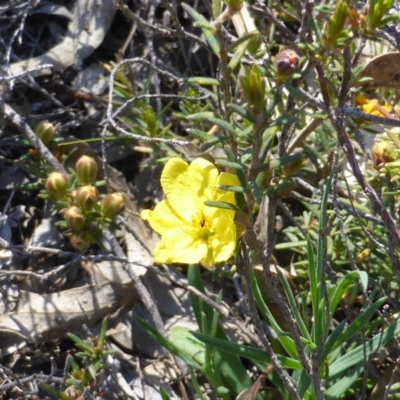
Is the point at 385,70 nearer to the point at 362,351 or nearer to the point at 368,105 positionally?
the point at 368,105

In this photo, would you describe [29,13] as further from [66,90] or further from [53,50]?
[66,90]

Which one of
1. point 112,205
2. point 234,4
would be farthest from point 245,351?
point 234,4

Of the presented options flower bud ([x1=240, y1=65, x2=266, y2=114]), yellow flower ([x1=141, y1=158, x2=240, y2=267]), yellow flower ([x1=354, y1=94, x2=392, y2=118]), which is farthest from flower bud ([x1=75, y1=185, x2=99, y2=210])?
yellow flower ([x1=354, y1=94, x2=392, y2=118])

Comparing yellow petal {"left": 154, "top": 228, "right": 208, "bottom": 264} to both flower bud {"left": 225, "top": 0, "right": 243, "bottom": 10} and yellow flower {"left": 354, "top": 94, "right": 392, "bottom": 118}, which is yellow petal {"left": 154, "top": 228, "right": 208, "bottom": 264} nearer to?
flower bud {"left": 225, "top": 0, "right": 243, "bottom": 10}

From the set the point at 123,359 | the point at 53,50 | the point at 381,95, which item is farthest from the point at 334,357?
the point at 53,50

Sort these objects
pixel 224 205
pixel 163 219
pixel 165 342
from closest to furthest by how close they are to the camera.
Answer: pixel 224 205 → pixel 163 219 → pixel 165 342
